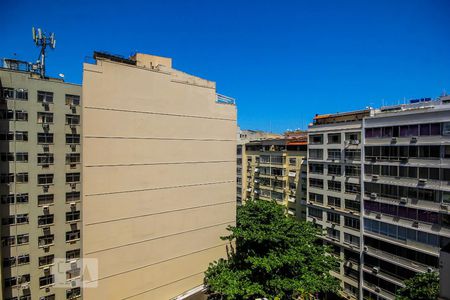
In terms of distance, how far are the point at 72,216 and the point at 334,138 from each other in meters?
29.4

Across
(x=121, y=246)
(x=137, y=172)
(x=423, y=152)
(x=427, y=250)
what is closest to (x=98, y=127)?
(x=137, y=172)

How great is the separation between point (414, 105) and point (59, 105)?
3313cm

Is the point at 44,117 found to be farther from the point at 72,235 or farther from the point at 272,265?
the point at 272,265

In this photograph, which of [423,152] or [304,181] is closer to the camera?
[423,152]

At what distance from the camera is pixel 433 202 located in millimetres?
21922

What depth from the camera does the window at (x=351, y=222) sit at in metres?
28.8

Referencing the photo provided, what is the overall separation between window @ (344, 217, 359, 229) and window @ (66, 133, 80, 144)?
29.6 metres

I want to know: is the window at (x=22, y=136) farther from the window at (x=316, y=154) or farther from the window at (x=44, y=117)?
the window at (x=316, y=154)

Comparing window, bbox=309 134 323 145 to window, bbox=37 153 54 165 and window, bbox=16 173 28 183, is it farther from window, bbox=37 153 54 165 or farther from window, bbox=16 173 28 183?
window, bbox=16 173 28 183

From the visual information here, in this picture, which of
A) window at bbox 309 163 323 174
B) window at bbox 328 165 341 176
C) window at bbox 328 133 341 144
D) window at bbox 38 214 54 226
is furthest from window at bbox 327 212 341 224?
window at bbox 38 214 54 226

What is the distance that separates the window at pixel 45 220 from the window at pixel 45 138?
5640 millimetres

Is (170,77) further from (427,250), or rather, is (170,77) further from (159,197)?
(427,250)

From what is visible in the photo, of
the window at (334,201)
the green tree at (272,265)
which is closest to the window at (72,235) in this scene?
the green tree at (272,265)

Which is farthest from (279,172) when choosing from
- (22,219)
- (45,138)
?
(22,219)
